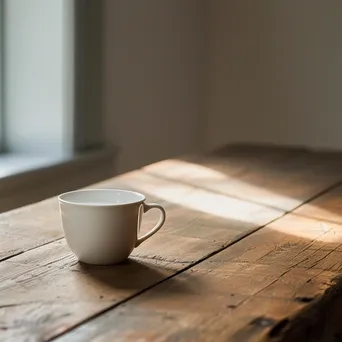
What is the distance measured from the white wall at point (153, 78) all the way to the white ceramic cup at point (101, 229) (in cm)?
132

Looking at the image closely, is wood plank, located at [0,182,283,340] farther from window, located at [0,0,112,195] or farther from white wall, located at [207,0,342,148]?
white wall, located at [207,0,342,148]

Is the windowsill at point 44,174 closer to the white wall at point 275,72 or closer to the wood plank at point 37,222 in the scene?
the wood plank at point 37,222

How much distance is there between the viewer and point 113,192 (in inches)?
43.8

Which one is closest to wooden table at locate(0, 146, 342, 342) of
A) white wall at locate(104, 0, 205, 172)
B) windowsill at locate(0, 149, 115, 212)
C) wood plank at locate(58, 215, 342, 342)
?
wood plank at locate(58, 215, 342, 342)

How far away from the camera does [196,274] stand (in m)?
1.01

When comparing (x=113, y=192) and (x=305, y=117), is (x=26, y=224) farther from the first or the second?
(x=305, y=117)

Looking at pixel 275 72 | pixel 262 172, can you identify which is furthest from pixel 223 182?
pixel 275 72

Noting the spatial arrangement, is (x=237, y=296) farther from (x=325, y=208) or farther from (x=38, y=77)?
(x=38, y=77)

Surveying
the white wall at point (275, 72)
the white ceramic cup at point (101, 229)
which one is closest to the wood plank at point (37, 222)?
the white ceramic cup at point (101, 229)

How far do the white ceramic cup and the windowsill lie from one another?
0.95m

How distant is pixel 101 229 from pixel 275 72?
1.79 m

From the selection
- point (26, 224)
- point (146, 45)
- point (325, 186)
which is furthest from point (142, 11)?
point (26, 224)

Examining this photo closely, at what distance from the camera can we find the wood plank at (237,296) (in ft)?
2.62

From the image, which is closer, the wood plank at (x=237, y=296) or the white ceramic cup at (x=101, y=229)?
the wood plank at (x=237, y=296)
